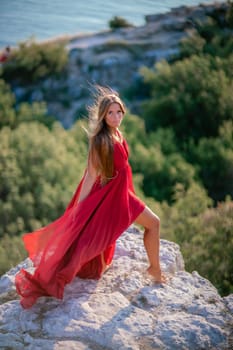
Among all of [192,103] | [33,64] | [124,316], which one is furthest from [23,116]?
[124,316]

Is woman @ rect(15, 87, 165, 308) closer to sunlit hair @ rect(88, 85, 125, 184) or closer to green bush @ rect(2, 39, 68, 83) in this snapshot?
sunlit hair @ rect(88, 85, 125, 184)

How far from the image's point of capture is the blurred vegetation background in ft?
24.1

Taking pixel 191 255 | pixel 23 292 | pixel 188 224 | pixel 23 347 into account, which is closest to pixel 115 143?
pixel 23 292

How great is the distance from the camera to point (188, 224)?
7.72 metres

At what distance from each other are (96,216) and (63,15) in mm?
15418

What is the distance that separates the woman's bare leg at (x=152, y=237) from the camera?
353cm

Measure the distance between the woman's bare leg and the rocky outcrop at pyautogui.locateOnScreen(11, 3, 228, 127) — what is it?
1118 centimetres

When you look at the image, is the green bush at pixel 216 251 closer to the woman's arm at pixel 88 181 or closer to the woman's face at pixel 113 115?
the woman's arm at pixel 88 181

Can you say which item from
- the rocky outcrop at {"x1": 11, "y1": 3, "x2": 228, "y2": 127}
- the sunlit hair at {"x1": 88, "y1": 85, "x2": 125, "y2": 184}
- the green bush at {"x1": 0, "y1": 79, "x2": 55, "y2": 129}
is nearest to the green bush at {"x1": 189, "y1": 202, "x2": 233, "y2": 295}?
the sunlit hair at {"x1": 88, "y1": 85, "x2": 125, "y2": 184}

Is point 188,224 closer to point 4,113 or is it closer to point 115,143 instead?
point 115,143

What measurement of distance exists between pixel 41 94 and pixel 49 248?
512 inches

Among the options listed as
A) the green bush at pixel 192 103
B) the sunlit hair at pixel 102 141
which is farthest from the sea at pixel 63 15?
the sunlit hair at pixel 102 141

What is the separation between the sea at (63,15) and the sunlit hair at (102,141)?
1389cm

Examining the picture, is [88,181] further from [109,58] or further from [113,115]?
[109,58]
